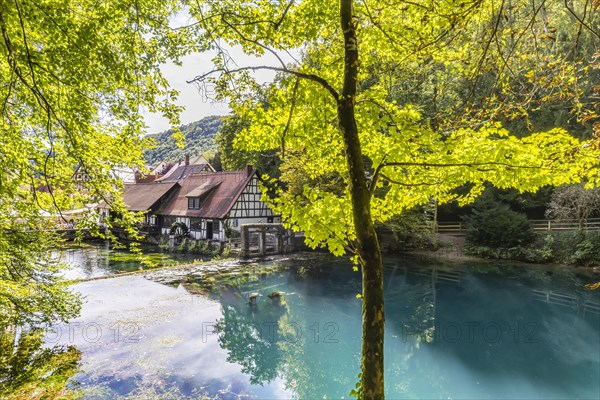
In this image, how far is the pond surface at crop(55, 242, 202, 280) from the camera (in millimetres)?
19938

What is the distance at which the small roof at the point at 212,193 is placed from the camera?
84.2 feet

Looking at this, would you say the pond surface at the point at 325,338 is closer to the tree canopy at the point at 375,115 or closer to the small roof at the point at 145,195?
the tree canopy at the point at 375,115

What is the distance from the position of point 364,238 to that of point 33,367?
29.9 ft

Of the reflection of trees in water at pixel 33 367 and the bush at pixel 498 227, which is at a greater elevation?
the bush at pixel 498 227

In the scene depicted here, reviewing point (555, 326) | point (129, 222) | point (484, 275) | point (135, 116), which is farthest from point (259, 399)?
point (484, 275)

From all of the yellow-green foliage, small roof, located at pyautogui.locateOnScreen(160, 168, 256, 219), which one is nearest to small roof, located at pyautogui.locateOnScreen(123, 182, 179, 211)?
small roof, located at pyautogui.locateOnScreen(160, 168, 256, 219)

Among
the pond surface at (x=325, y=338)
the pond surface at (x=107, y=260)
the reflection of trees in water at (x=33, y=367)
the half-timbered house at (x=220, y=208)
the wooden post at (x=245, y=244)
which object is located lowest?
the pond surface at (x=325, y=338)

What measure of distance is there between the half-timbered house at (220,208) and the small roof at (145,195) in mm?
2032

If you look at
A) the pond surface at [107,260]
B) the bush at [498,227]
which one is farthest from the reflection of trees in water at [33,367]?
the bush at [498,227]

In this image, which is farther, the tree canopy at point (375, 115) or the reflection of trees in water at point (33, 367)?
the reflection of trees in water at point (33, 367)

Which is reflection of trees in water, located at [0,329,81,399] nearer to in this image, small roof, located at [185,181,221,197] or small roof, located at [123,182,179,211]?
small roof, located at [185,181,221,197]

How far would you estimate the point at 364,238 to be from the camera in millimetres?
3447

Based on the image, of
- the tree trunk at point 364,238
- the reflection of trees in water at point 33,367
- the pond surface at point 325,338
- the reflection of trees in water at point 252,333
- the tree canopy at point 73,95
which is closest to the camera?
the tree trunk at point 364,238

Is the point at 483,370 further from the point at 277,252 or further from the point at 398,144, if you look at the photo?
the point at 277,252
